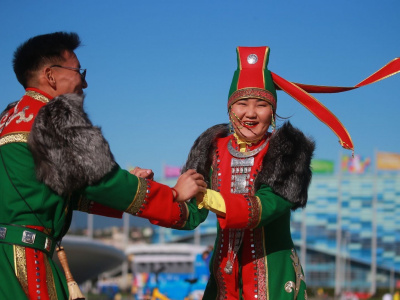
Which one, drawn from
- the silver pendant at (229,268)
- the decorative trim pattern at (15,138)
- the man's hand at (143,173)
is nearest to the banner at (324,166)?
the silver pendant at (229,268)

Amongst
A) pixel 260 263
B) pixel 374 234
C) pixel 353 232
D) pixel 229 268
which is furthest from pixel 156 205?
pixel 353 232

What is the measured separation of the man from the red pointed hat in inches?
47.3

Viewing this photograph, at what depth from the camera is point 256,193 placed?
436 centimetres

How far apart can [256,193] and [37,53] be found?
5.03ft

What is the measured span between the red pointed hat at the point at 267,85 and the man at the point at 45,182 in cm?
120

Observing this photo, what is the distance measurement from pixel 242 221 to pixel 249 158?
592 millimetres

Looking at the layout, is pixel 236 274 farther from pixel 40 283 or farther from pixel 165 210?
pixel 40 283

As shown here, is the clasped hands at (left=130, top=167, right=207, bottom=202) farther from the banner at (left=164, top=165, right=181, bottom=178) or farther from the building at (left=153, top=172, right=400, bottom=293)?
the banner at (left=164, top=165, right=181, bottom=178)

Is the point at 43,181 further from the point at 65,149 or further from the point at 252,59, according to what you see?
the point at 252,59

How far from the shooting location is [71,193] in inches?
138

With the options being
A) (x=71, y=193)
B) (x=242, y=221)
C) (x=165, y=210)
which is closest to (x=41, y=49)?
(x=71, y=193)

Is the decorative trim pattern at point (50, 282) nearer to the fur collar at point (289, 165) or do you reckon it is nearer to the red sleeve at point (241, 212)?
the red sleeve at point (241, 212)

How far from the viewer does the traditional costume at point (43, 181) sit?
3363 mm

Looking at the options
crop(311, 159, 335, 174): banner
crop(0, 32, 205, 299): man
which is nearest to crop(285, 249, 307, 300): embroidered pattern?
crop(0, 32, 205, 299): man
